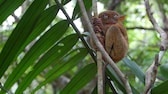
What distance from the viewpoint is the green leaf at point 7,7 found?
1.12 metres

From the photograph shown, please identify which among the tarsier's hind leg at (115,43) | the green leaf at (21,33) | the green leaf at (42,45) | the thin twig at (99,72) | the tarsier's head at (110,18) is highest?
the green leaf at (21,33)

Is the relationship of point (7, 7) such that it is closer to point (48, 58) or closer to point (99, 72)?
point (48, 58)

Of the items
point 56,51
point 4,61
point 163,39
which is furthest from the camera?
point 56,51

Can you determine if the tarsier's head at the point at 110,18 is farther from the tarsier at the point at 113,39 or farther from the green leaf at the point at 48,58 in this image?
the green leaf at the point at 48,58

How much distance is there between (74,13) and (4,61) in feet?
0.93

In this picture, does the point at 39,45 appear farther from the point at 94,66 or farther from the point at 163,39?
the point at 163,39

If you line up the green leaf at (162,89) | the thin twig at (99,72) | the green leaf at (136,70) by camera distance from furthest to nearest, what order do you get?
the green leaf at (136,70), the green leaf at (162,89), the thin twig at (99,72)

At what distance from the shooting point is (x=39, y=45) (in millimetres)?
1231

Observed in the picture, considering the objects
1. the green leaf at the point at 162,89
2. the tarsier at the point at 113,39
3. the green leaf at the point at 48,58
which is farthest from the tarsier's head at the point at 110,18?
the green leaf at the point at 162,89

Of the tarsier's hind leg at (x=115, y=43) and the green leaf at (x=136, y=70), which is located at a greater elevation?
the tarsier's hind leg at (x=115, y=43)

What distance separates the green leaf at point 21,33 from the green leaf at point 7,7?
4 centimetres

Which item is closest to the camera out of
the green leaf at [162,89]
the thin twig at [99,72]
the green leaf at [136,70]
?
the thin twig at [99,72]

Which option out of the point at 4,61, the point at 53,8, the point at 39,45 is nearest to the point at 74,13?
the point at 53,8

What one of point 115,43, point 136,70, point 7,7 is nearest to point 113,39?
point 115,43
